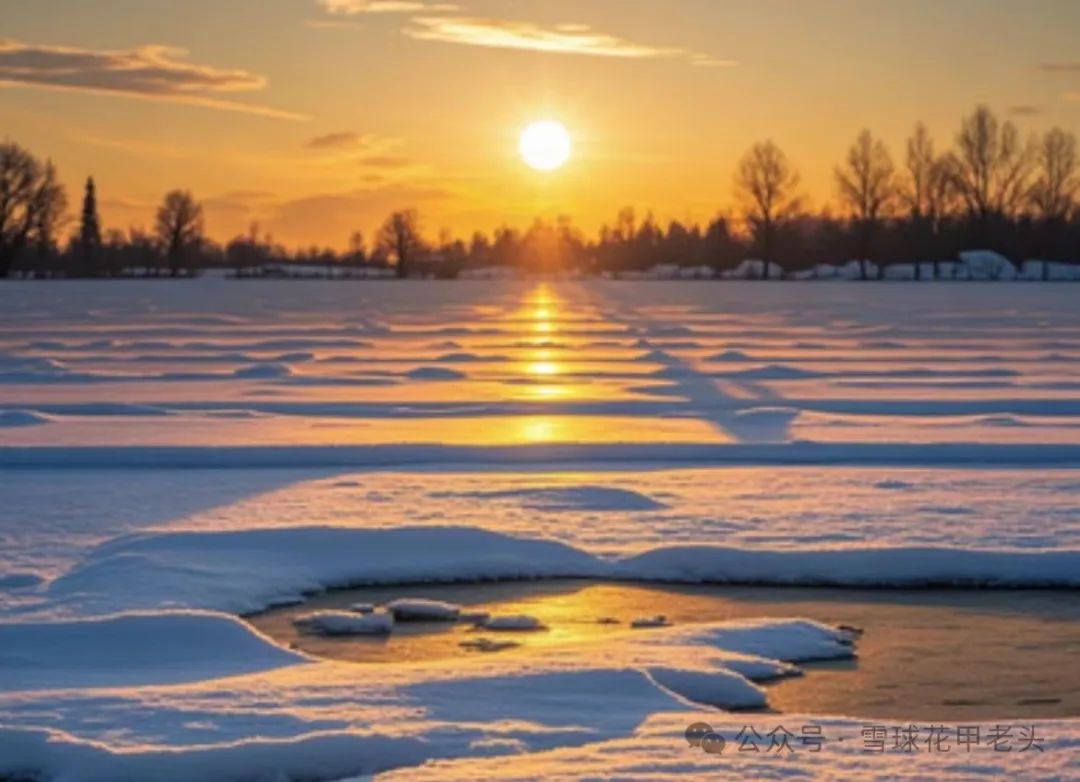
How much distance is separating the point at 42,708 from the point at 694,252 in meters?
135

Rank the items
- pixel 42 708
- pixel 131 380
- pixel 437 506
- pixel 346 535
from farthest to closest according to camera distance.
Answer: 1. pixel 131 380
2. pixel 437 506
3. pixel 346 535
4. pixel 42 708

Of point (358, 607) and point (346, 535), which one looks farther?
point (346, 535)

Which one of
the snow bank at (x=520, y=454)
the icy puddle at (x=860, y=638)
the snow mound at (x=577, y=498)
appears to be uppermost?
the snow bank at (x=520, y=454)

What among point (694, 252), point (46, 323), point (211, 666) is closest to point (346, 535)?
point (211, 666)

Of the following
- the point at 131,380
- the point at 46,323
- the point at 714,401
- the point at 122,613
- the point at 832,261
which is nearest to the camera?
the point at 122,613

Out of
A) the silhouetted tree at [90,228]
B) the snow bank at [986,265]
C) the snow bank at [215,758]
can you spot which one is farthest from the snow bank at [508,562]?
the silhouetted tree at [90,228]

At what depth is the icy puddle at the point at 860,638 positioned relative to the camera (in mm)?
6609

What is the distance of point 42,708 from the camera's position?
608cm

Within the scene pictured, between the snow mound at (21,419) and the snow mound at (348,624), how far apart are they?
7.81m

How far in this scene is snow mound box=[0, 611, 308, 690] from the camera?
660cm

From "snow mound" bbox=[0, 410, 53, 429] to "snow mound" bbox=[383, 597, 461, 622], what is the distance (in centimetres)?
777

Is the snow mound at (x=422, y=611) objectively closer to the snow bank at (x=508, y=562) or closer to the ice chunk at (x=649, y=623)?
the snow bank at (x=508, y=562)

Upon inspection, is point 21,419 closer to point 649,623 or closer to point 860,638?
point 649,623

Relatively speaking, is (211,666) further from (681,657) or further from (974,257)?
(974,257)
